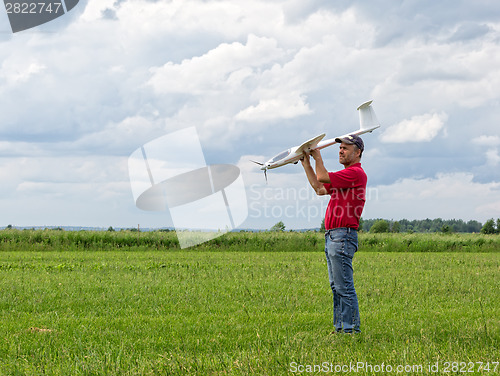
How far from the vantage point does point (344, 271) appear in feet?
22.3

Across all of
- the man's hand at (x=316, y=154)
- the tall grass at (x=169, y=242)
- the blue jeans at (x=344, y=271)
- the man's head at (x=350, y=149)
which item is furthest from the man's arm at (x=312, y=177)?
the tall grass at (x=169, y=242)

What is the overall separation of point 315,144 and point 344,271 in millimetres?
1718

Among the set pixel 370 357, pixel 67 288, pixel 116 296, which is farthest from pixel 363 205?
pixel 67 288

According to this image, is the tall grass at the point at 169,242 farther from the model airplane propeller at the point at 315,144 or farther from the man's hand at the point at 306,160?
the man's hand at the point at 306,160

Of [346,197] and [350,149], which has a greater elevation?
[350,149]

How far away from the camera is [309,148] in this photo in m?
7.07

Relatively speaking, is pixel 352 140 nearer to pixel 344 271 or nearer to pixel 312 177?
pixel 312 177

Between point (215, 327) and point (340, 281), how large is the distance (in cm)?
200

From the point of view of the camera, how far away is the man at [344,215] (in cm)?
676

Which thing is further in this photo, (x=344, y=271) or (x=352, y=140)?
(x=352, y=140)

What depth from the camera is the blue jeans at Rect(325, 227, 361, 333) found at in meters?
6.75

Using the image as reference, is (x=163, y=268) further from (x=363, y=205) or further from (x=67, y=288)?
(x=363, y=205)

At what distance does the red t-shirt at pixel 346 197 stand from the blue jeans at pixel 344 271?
0.12m

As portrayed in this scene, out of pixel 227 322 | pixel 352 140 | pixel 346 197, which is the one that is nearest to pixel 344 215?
pixel 346 197
